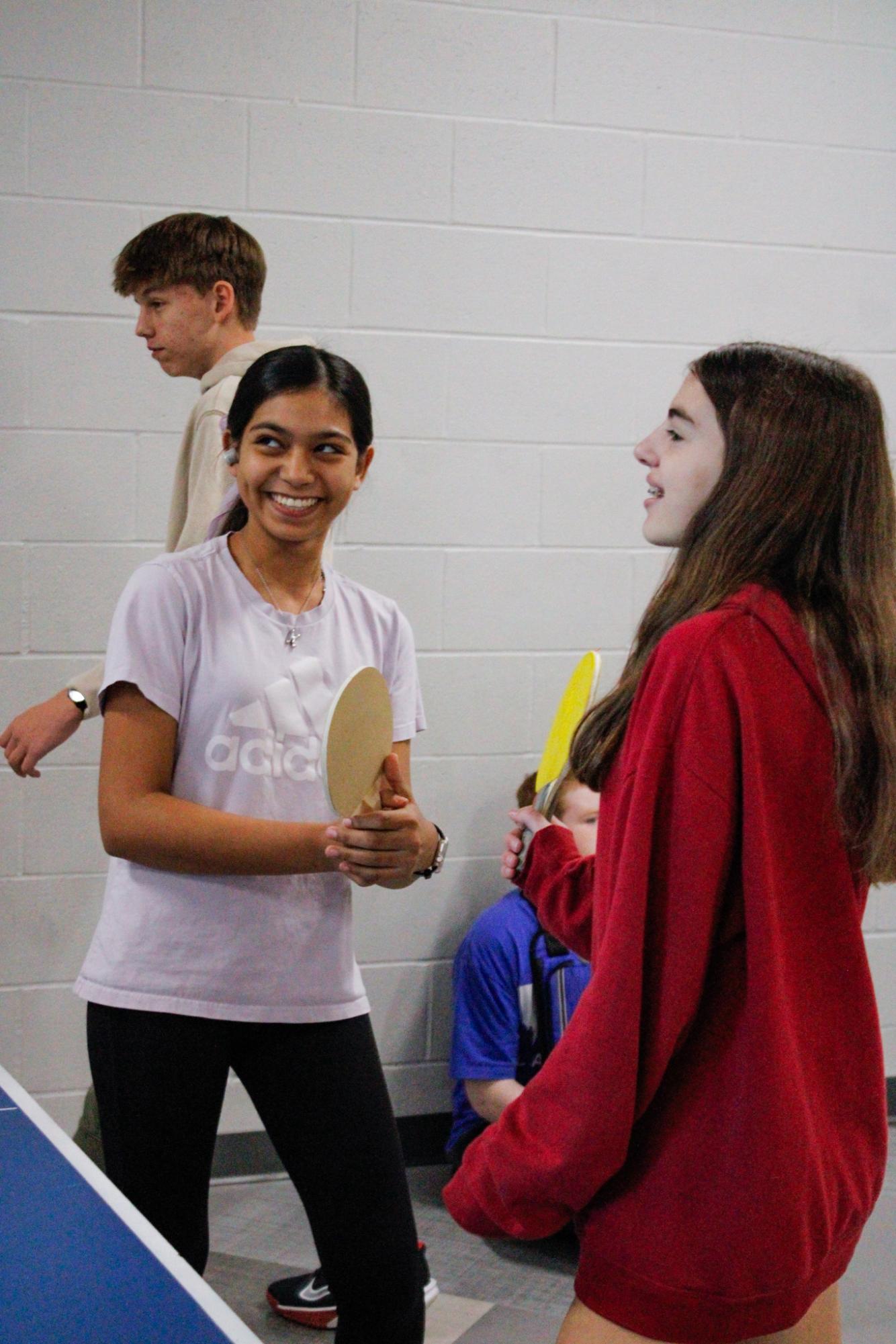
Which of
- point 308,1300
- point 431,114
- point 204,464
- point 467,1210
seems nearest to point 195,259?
point 204,464

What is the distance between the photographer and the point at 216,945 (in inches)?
64.7

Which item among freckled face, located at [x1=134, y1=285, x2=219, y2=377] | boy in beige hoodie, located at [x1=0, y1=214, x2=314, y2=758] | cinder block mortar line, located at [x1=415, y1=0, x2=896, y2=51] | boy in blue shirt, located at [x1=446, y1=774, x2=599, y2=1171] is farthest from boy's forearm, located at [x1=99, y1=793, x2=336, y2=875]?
cinder block mortar line, located at [x1=415, y1=0, x2=896, y2=51]

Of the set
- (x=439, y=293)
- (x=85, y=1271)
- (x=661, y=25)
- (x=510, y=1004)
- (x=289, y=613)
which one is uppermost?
(x=661, y=25)

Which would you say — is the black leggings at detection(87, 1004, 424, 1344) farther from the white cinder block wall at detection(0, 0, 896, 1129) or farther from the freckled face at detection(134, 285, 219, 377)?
the white cinder block wall at detection(0, 0, 896, 1129)

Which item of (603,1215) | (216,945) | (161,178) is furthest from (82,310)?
(603,1215)

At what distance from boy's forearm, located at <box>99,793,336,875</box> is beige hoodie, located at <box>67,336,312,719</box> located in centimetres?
38

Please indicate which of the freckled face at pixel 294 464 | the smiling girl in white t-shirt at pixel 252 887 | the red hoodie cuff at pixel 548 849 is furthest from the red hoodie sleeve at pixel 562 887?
the freckled face at pixel 294 464

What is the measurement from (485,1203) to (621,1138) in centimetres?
14

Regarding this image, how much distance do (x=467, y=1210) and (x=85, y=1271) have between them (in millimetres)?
327

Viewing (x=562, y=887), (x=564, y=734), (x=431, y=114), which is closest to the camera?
(x=562, y=887)

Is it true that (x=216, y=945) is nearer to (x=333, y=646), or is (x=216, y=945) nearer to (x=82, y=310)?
(x=333, y=646)

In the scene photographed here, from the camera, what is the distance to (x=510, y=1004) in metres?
2.96

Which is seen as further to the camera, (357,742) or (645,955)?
(357,742)

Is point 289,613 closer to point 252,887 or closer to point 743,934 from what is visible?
point 252,887
